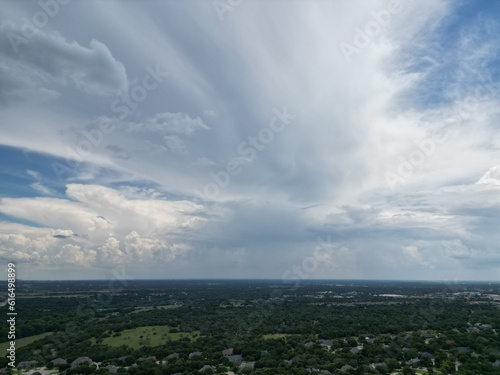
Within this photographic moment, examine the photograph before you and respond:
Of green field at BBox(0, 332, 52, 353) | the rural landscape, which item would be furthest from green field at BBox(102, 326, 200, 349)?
green field at BBox(0, 332, 52, 353)

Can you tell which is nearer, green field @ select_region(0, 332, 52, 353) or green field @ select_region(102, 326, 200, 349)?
green field @ select_region(0, 332, 52, 353)

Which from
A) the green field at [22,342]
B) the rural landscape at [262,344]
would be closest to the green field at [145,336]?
the rural landscape at [262,344]

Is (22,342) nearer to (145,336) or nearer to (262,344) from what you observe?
(145,336)

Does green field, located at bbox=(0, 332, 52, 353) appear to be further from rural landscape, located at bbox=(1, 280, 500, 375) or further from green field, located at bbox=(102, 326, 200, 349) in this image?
green field, located at bbox=(102, 326, 200, 349)

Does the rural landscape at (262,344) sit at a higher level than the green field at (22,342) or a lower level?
higher

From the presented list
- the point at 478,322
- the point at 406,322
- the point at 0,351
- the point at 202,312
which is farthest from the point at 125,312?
the point at 478,322

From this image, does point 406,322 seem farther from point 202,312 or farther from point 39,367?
point 39,367

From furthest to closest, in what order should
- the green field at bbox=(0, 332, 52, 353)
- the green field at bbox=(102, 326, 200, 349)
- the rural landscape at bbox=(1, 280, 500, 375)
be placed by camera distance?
the green field at bbox=(102, 326, 200, 349) → the green field at bbox=(0, 332, 52, 353) → the rural landscape at bbox=(1, 280, 500, 375)

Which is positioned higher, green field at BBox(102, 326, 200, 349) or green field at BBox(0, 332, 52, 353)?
green field at BBox(102, 326, 200, 349)

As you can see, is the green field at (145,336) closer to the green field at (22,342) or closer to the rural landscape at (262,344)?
the rural landscape at (262,344)
